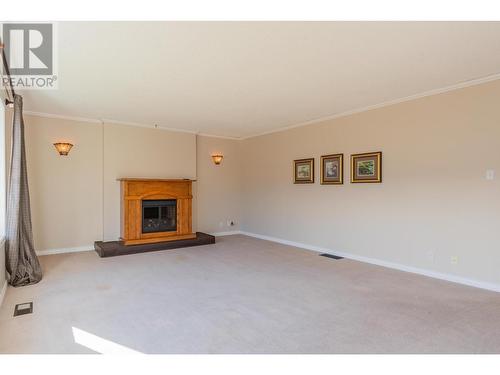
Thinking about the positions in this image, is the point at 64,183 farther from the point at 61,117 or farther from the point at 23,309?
the point at 23,309

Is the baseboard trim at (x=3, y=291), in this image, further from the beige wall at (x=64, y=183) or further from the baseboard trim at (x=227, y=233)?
the baseboard trim at (x=227, y=233)

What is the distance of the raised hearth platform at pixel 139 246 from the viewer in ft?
17.1

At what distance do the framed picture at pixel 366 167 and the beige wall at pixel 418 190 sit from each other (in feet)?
0.31

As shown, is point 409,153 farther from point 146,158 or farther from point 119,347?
point 146,158

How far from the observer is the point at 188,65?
10.5 feet

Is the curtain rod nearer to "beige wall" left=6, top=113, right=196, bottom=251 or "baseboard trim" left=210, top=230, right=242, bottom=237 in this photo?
"beige wall" left=6, top=113, right=196, bottom=251

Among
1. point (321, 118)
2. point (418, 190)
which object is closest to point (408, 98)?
point (418, 190)

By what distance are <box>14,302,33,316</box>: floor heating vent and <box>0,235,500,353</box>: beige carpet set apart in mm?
57

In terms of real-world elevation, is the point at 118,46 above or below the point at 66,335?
above

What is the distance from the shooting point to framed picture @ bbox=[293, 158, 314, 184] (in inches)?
232

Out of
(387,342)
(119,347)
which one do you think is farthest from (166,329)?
(387,342)

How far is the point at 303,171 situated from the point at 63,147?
14.4 feet

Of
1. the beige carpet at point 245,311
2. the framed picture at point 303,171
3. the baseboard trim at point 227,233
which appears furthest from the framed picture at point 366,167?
the baseboard trim at point 227,233
